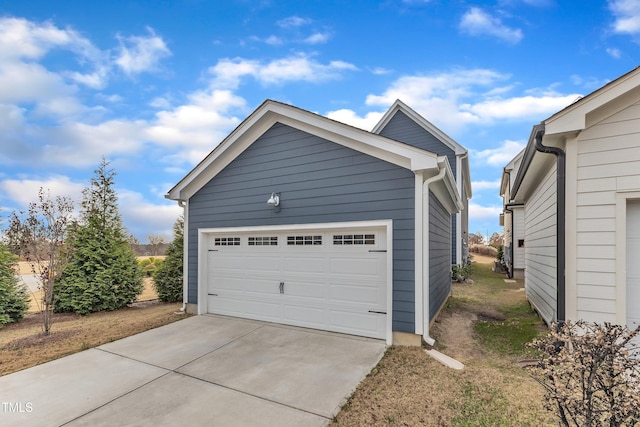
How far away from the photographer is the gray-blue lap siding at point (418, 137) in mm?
13711

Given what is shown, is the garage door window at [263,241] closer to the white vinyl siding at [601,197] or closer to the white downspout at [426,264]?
the white downspout at [426,264]

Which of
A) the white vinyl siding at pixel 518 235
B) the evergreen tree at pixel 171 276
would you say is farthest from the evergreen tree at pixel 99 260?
the white vinyl siding at pixel 518 235

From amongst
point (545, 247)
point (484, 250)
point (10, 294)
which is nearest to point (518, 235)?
point (545, 247)

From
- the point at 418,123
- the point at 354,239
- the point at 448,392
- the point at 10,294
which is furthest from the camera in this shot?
the point at 418,123

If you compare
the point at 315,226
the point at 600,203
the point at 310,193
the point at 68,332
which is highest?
the point at 310,193

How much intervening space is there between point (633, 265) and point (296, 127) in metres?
5.96

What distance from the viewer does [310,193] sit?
6.18 metres

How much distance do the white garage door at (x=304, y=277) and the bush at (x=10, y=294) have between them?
16.5 ft

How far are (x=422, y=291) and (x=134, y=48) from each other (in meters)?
9.23

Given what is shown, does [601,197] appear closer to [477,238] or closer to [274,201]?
[274,201]

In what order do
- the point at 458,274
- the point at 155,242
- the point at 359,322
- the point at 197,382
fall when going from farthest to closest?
the point at 155,242, the point at 458,274, the point at 359,322, the point at 197,382

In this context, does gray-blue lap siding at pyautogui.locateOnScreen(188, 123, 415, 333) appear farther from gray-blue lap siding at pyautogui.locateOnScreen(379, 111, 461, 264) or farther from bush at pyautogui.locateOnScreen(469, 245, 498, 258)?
bush at pyautogui.locateOnScreen(469, 245, 498, 258)

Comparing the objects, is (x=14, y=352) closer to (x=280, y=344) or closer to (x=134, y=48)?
(x=280, y=344)

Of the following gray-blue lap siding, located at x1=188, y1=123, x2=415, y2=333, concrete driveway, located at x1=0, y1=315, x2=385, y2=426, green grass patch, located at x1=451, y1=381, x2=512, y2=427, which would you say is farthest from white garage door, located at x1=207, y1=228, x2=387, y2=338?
green grass patch, located at x1=451, y1=381, x2=512, y2=427
